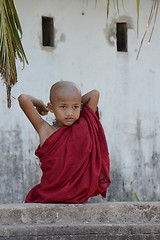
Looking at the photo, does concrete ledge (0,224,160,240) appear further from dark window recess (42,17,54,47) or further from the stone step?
dark window recess (42,17,54,47)

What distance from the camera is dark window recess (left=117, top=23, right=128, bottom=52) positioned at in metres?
7.20

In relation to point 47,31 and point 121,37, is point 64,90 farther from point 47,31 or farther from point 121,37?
point 121,37

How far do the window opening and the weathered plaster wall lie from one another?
0.08m

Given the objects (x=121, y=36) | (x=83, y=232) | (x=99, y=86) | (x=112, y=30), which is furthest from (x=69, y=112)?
(x=121, y=36)

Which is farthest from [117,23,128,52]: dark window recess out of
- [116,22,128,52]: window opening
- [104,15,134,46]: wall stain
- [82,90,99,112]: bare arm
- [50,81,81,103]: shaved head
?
[50,81,81,103]: shaved head

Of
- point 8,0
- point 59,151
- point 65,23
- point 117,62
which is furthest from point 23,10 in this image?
point 59,151

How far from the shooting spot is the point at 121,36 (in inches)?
285

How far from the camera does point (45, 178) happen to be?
3664 mm

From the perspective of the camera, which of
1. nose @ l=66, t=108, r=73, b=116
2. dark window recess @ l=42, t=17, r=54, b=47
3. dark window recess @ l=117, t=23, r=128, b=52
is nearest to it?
nose @ l=66, t=108, r=73, b=116

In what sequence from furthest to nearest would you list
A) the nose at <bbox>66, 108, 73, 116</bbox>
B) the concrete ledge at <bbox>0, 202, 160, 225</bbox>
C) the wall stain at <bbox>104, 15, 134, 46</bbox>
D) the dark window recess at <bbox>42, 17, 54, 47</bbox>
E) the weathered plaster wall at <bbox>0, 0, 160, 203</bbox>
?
the wall stain at <bbox>104, 15, 134, 46</bbox> → the dark window recess at <bbox>42, 17, 54, 47</bbox> → the weathered plaster wall at <bbox>0, 0, 160, 203</bbox> → the nose at <bbox>66, 108, 73, 116</bbox> → the concrete ledge at <bbox>0, 202, 160, 225</bbox>

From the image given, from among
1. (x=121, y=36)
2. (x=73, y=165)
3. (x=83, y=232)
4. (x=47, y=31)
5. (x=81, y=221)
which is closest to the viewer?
(x=83, y=232)

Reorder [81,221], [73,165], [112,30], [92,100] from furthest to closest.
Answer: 1. [112,30]
2. [92,100]
3. [73,165]
4. [81,221]

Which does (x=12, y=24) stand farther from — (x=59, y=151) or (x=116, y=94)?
(x=116, y=94)

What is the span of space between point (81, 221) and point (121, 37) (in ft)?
14.6
